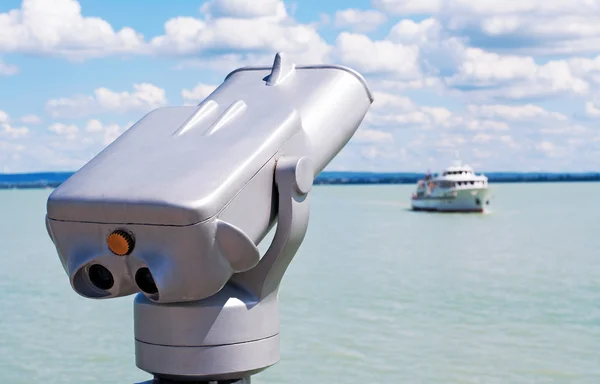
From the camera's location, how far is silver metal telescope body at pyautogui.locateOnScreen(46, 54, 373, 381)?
243 centimetres

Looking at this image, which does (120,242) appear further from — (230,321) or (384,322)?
(384,322)

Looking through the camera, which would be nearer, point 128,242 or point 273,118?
point 128,242

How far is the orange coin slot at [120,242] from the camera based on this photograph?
243 cm

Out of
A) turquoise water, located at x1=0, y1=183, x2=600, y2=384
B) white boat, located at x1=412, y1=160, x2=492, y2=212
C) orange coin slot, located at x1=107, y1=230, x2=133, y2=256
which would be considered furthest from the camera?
white boat, located at x1=412, y1=160, x2=492, y2=212

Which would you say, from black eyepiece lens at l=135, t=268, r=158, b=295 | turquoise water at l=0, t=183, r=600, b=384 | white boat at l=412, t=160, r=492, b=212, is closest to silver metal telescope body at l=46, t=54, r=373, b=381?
black eyepiece lens at l=135, t=268, r=158, b=295

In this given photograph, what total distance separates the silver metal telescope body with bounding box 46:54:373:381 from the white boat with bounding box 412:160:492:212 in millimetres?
53829

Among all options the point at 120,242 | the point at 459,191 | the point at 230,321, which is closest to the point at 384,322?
the point at 230,321

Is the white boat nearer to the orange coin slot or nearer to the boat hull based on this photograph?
the boat hull

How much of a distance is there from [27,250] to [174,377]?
32.1 meters

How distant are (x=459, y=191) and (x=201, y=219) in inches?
2191

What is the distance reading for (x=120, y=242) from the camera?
243cm

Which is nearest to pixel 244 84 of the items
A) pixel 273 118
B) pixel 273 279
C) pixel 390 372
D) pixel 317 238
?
pixel 273 118

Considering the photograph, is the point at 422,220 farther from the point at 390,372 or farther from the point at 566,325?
the point at 390,372

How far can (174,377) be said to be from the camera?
271 centimetres
